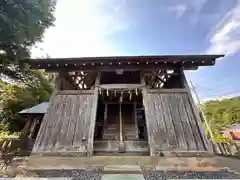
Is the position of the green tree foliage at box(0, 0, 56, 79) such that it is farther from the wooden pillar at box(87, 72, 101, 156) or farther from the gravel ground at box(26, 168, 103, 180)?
the gravel ground at box(26, 168, 103, 180)

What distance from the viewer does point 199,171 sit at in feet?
13.7

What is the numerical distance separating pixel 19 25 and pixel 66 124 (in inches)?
176

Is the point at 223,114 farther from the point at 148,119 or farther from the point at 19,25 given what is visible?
the point at 19,25

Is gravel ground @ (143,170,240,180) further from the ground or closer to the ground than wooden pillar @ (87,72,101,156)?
closer to the ground

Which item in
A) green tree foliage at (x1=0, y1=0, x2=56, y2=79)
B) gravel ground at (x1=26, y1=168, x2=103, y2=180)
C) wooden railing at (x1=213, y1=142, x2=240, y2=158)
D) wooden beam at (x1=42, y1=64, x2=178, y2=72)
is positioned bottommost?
gravel ground at (x1=26, y1=168, x2=103, y2=180)

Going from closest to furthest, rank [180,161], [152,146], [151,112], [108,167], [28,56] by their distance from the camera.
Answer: [108,167], [180,161], [152,146], [151,112], [28,56]

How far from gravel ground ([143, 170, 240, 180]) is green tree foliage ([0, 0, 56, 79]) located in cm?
709

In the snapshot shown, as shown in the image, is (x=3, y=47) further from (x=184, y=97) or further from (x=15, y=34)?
(x=184, y=97)

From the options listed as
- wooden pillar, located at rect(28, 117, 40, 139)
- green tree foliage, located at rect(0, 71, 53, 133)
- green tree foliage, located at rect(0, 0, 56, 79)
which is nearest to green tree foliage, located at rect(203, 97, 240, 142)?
wooden pillar, located at rect(28, 117, 40, 139)

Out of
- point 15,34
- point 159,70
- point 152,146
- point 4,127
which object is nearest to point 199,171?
point 152,146

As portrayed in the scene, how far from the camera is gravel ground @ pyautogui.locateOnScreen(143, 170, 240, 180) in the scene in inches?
145

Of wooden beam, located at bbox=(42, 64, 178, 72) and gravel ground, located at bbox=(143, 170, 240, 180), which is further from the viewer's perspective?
wooden beam, located at bbox=(42, 64, 178, 72)

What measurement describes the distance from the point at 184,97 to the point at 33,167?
18.6ft

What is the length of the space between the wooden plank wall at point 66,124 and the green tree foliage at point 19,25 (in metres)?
3.14
